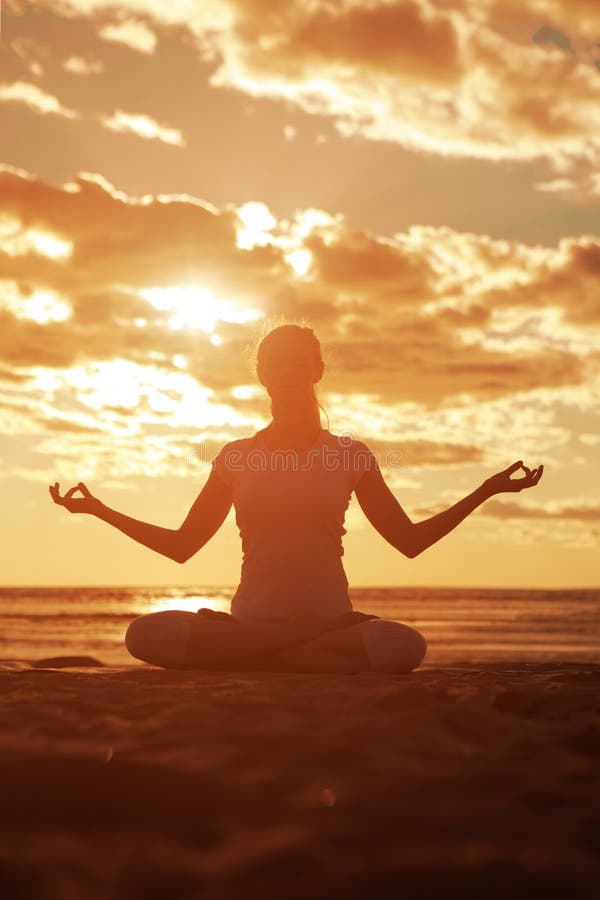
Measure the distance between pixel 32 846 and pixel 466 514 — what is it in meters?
3.96

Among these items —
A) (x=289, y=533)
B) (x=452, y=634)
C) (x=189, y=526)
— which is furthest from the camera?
(x=452, y=634)

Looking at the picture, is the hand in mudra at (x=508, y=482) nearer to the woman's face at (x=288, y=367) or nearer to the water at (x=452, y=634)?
the woman's face at (x=288, y=367)

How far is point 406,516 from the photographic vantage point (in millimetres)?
6230

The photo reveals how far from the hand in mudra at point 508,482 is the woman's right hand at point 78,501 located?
7.92ft

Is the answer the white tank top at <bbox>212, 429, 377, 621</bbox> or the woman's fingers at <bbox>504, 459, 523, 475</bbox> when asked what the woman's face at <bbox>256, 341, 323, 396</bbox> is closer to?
the white tank top at <bbox>212, 429, 377, 621</bbox>

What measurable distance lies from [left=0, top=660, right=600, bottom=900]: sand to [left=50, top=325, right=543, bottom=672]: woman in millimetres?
1324

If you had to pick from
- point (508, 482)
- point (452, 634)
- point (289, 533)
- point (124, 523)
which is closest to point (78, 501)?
point (124, 523)

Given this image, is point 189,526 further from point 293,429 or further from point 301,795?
point 301,795

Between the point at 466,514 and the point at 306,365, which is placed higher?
the point at 306,365

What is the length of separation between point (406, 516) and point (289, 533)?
82cm

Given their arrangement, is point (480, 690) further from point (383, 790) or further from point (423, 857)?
point (423, 857)

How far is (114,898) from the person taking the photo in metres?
2.07

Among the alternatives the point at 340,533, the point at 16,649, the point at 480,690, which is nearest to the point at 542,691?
the point at 480,690

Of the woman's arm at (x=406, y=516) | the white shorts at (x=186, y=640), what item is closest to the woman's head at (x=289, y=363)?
the woman's arm at (x=406, y=516)
